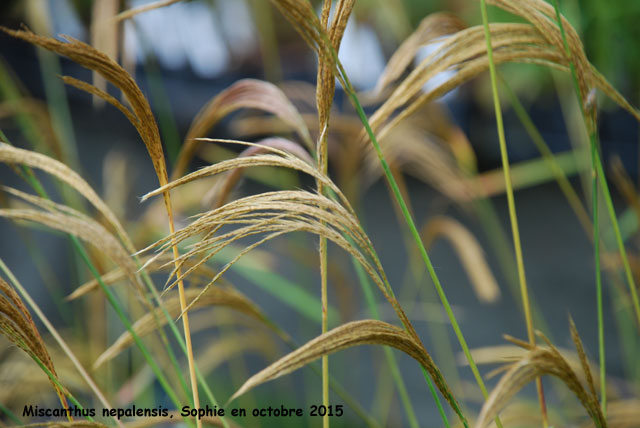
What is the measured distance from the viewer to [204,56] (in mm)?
2051

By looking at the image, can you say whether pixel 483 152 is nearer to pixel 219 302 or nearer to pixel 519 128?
pixel 519 128

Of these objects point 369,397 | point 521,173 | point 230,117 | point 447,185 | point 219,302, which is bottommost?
point 369,397

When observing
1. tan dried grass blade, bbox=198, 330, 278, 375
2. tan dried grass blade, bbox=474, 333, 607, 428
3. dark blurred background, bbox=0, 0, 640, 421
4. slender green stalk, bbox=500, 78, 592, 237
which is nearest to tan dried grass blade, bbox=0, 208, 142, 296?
tan dried grass blade, bbox=474, 333, 607, 428

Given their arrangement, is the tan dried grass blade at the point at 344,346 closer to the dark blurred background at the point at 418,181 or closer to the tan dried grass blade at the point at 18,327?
the tan dried grass blade at the point at 18,327

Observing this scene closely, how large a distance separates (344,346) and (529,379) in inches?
3.1

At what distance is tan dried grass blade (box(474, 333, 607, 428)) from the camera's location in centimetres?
20

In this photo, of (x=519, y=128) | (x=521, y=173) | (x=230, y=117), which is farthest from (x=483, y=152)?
(x=230, y=117)

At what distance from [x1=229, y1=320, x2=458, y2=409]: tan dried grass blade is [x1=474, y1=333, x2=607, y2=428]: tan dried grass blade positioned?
4cm

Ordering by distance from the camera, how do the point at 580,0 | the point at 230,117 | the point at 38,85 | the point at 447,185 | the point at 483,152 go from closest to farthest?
the point at 447,185
the point at 580,0
the point at 38,85
the point at 230,117
the point at 483,152

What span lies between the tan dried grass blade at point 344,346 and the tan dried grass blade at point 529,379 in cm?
4

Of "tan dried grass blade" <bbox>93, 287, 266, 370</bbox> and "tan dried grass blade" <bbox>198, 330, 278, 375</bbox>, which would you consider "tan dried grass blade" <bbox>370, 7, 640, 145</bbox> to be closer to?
"tan dried grass blade" <bbox>93, 287, 266, 370</bbox>

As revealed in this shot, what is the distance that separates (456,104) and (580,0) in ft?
2.67

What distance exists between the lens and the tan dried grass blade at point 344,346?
0.62 ft

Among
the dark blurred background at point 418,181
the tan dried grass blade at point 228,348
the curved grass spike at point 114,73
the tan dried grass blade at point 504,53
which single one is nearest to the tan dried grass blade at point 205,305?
the curved grass spike at point 114,73
